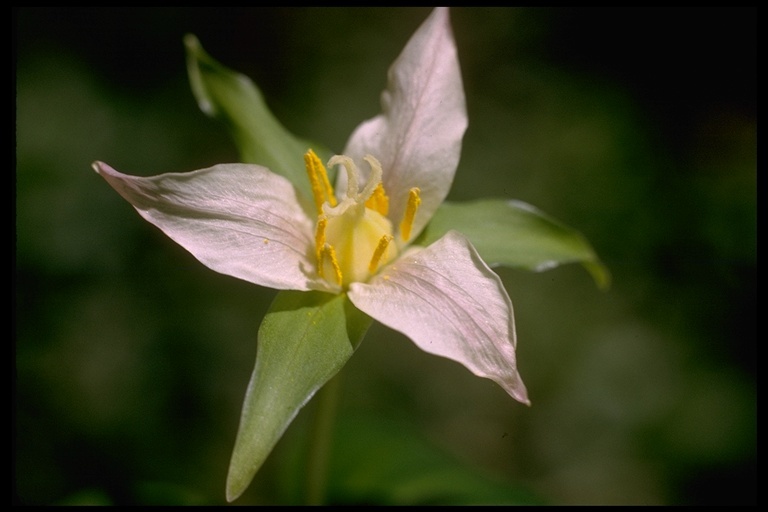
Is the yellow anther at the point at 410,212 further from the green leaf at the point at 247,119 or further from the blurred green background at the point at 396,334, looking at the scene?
the blurred green background at the point at 396,334

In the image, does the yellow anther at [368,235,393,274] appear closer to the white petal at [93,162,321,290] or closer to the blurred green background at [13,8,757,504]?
the white petal at [93,162,321,290]

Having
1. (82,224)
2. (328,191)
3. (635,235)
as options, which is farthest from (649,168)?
(82,224)

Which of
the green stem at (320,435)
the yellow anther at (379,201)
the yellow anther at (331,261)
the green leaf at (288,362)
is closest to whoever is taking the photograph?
the green leaf at (288,362)

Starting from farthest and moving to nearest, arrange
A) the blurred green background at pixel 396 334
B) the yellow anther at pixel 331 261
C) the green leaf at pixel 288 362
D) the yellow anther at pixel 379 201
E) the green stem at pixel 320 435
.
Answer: the blurred green background at pixel 396 334 → the green stem at pixel 320 435 → the yellow anther at pixel 379 201 → the yellow anther at pixel 331 261 → the green leaf at pixel 288 362

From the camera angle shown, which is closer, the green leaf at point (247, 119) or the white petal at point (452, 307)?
the white petal at point (452, 307)

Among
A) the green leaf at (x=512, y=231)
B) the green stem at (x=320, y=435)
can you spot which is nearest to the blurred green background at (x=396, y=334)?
the green stem at (x=320, y=435)

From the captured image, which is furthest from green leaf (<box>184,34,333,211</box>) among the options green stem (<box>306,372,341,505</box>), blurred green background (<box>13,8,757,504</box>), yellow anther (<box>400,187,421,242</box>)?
blurred green background (<box>13,8,757,504</box>)

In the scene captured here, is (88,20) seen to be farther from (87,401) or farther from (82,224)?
(87,401)
